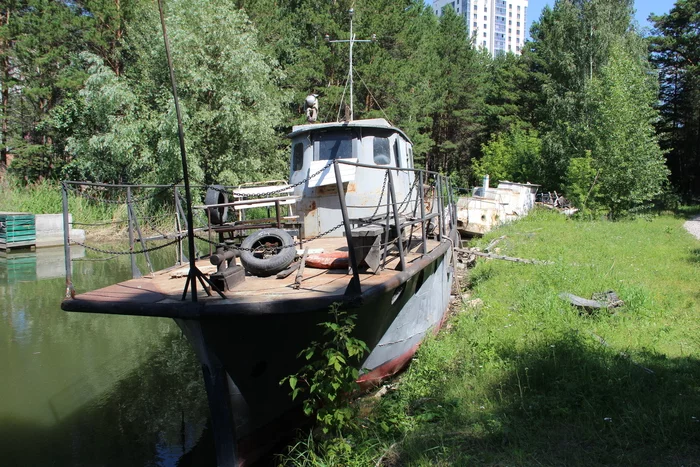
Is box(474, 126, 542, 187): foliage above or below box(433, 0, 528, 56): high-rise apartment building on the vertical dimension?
below

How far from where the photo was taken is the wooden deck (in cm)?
439

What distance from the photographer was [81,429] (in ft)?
19.7

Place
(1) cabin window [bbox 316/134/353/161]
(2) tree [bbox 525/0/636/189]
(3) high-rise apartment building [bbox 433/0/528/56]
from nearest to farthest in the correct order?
(1) cabin window [bbox 316/134/353/161], (2) tree [bbox 525/0/636/189], (3) high-rise apartment building [bbox 433/0/528/56]

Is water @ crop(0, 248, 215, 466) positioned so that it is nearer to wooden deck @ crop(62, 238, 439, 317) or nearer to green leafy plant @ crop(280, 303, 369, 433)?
wooden deck @ crop(62, 238, 439, 317)

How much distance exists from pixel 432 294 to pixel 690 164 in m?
33.7

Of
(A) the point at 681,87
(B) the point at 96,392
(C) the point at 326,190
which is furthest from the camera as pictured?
(A) the point at 681,87

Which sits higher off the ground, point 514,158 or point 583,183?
point 514,158

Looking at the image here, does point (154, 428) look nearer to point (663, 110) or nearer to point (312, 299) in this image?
point (312, 299)

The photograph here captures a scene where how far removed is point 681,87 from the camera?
3409 cm

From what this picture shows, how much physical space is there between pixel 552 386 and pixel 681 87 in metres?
36.7

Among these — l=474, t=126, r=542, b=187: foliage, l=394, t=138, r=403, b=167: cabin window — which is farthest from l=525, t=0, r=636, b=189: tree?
l=394, t=138, r=403, b=167: cabin window

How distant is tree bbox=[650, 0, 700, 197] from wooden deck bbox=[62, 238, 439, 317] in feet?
104

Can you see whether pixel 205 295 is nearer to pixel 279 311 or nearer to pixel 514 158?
pixel 279 311

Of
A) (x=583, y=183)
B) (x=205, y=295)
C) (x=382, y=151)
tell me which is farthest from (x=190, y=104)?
(x=205, y=295)
